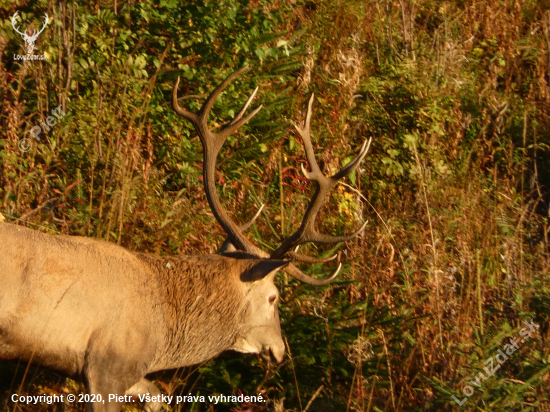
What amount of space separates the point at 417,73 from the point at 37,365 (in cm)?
483

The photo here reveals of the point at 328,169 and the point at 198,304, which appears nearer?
the point at 198,304

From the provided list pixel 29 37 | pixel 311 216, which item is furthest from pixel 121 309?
pixel 29 37

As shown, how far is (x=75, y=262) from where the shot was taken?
3.82 m

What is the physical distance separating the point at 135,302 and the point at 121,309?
0.11 metres

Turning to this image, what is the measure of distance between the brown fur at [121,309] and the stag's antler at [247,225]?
184 mm

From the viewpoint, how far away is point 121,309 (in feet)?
12.7

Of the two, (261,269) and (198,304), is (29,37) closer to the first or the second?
(198,304)

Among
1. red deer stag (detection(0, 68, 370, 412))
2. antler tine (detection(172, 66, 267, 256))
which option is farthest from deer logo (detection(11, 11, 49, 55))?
red deer stag (detection(0, 68, 370, 412))

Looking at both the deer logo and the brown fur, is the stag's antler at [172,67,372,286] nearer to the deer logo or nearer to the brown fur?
the brown fur

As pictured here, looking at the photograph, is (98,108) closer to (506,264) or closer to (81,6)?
(81,6)

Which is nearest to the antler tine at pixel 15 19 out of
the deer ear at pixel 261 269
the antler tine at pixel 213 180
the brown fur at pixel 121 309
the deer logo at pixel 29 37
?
the deer logo at pixel 29 37

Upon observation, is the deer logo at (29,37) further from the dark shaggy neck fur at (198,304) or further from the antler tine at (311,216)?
the antler tine at (311,216)

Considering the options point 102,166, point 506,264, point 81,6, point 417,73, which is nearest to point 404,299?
point 506,264

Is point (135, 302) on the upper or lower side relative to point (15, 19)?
lower
